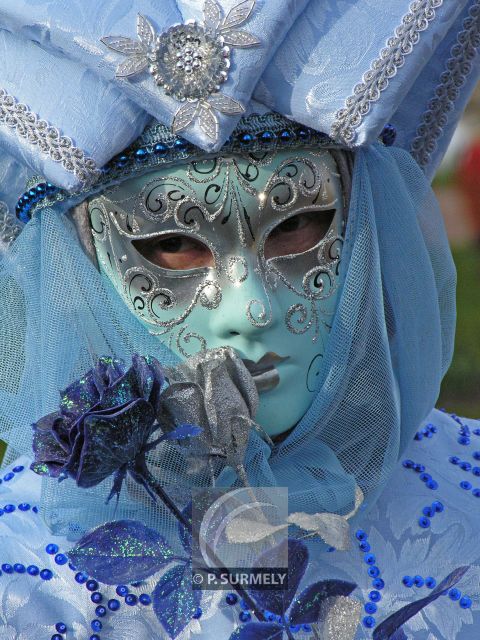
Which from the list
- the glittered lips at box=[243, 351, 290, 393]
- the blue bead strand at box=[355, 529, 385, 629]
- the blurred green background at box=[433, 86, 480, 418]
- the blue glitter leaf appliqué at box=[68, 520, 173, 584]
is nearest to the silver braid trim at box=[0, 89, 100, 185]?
the glittered lips at box=[243, 351, 290, 393]

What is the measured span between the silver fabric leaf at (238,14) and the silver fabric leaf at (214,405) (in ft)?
1.58

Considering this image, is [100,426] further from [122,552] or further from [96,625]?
[96,625]

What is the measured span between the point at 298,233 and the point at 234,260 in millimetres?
134

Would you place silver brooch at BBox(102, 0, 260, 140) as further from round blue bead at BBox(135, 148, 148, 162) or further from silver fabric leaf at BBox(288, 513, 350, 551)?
silver fabric leaf at BBox(288, 513, 350, 551)

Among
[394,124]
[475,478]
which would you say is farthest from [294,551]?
[394,124]

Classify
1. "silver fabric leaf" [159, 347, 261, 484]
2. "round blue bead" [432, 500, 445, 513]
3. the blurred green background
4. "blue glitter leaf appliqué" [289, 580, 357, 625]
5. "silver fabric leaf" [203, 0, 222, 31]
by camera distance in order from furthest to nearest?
the blurred green background → "round blue bead" [432, 500, 445, 513] → "silver fabric leaf" [203, 0, 222, 31] → "silver fabric leaf" [159, 347, 261, 484] → "blue glitter leaf appliqué" [289, 580, 357, 625]

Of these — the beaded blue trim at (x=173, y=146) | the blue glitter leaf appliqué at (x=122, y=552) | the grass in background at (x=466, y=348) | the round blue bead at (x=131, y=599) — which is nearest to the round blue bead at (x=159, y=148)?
the beaded blue trim at (x=173, y=146)

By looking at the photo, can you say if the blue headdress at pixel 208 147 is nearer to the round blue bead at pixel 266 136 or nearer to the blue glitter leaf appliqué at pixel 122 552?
the round blue bead at pixel 266 136

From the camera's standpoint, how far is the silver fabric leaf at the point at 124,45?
5.69 feet

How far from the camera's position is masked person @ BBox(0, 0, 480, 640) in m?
1.74

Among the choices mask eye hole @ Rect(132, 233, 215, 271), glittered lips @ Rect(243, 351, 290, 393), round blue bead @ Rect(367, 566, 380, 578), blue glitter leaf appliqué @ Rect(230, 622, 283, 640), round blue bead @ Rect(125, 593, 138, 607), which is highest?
mask eye hole @ Rect(132, 233, 215, 271)

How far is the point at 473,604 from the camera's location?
1911 millimetres

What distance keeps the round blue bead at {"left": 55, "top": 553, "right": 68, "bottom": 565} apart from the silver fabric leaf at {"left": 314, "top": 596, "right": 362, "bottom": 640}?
439mm

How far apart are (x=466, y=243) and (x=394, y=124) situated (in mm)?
6373
